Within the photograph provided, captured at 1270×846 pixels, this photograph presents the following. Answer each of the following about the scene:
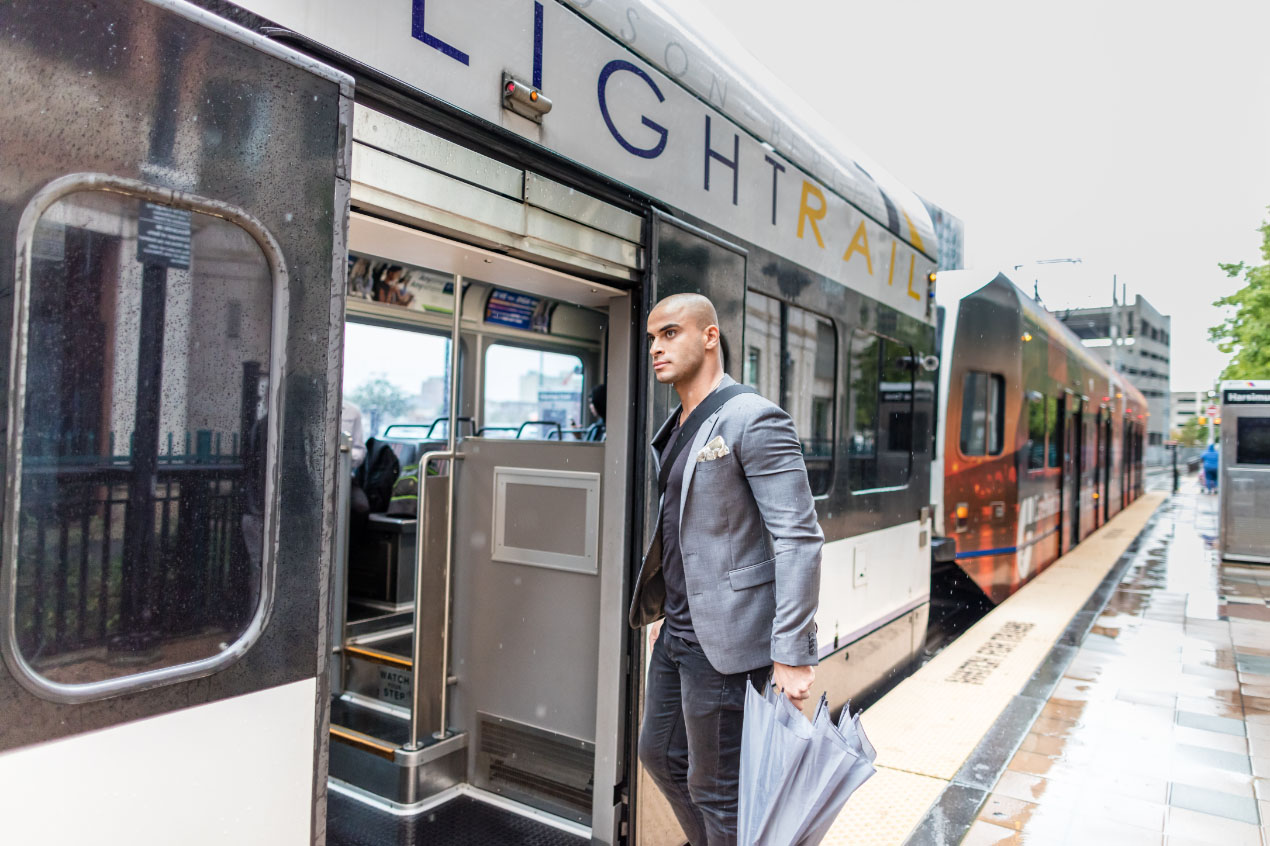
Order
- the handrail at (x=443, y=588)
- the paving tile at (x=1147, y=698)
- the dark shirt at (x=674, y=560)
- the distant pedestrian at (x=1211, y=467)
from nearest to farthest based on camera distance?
the dark shirt at (x=674, y=560) → the handrail at (x=443, y=588) → the paving tile at (x=1147, y=698) → the distant pedestrian at (x=1211, y=467)

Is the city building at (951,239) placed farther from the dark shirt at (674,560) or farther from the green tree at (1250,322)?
the dark shirt at (674,560)

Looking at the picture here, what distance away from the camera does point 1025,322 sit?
8.84 m

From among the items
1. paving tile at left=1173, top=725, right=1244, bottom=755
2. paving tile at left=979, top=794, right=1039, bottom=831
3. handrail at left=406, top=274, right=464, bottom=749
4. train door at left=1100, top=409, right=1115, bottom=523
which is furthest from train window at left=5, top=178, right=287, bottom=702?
train door at left=1100, top=409, right=1115, bottom=523

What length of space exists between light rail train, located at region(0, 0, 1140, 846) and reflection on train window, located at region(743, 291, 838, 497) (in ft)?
0.07

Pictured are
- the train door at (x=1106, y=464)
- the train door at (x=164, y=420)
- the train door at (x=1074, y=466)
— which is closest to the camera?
the train door at (x=164, y=420)

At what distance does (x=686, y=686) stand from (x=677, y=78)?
181 cm

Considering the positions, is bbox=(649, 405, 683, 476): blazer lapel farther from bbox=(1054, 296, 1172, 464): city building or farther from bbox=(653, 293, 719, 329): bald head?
bbox=(1054, 296, 1172, 464): city building

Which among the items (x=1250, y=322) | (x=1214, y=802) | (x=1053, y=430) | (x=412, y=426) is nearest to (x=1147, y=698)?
(x=1214, y=802)

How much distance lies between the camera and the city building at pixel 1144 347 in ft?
192

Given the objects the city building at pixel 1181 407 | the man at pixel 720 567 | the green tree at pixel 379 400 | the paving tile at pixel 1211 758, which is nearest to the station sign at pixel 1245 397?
the paving tile at pixel 1211 758

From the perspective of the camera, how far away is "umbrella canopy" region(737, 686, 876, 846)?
1867 mm

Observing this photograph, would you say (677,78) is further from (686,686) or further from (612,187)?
(686,686)

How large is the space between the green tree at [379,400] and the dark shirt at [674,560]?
3217 mm

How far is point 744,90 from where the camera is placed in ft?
10.4
